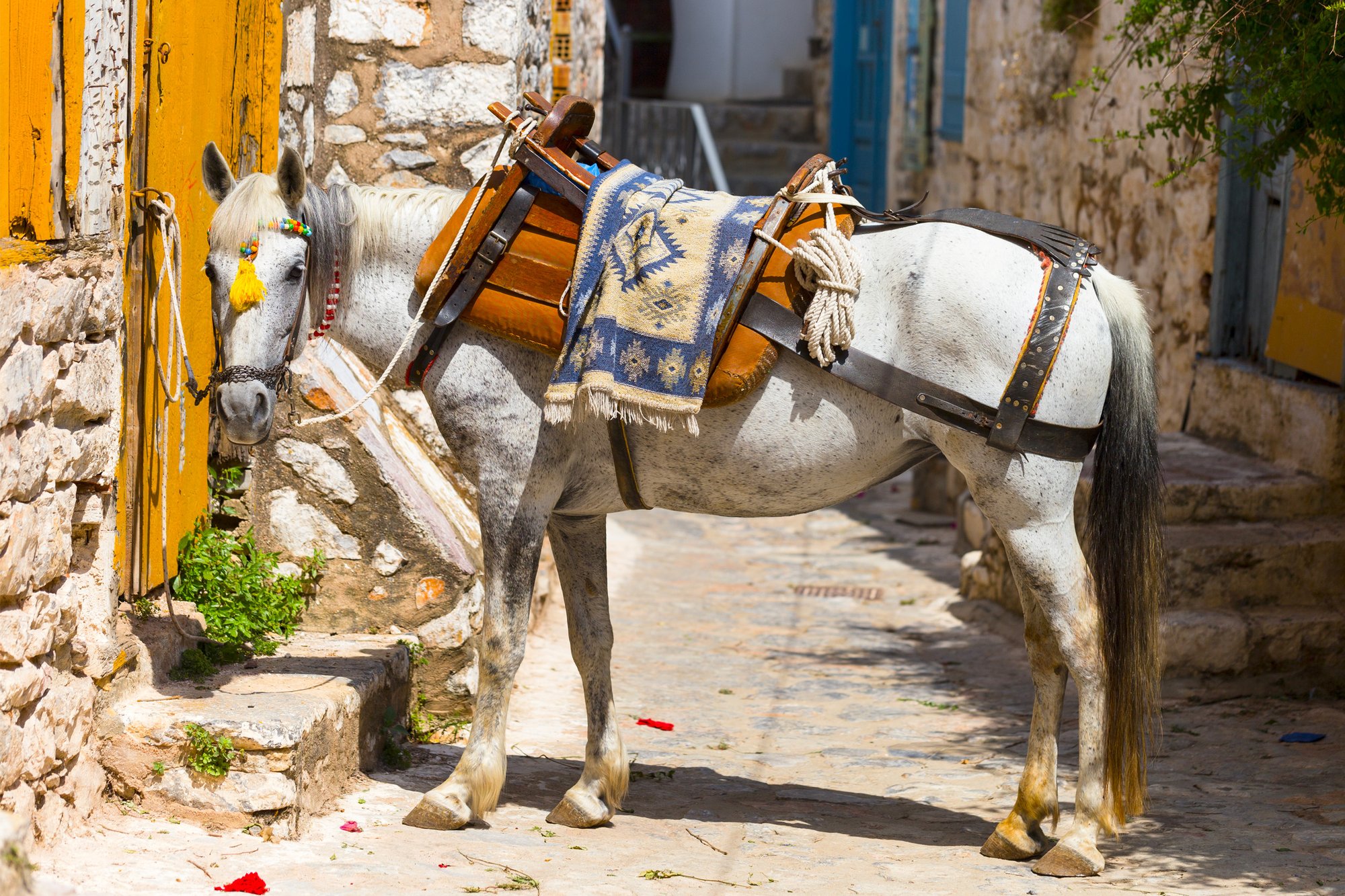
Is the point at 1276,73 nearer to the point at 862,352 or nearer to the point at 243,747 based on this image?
the point at 862,352

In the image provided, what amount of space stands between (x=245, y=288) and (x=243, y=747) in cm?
123

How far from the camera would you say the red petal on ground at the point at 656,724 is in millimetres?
5598

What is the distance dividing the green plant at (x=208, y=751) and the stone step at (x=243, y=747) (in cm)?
1

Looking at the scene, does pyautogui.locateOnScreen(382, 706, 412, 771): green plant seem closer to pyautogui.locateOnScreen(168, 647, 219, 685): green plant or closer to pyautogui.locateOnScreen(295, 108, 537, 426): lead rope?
pyautogui.locateOnScreen(168, 647, 219, 685): green plant

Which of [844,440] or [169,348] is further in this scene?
[169,348]

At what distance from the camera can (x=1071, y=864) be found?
404 centimetres

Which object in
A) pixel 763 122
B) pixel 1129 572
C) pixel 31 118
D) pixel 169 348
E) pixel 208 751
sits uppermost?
pixel 763 122

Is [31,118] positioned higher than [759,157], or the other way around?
[759,157]

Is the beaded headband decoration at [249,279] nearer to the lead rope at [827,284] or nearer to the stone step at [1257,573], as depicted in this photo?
the lead rope at [827,284]

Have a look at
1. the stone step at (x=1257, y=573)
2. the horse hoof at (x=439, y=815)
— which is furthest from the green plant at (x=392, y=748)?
the stone step at (x=1257, y=573)

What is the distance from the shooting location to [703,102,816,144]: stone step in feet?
54.0

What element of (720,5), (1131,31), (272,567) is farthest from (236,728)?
(720,5)

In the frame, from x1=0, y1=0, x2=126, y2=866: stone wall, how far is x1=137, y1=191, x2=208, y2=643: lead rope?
0.26 m

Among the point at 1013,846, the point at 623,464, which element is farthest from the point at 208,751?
the point at 1013,846
